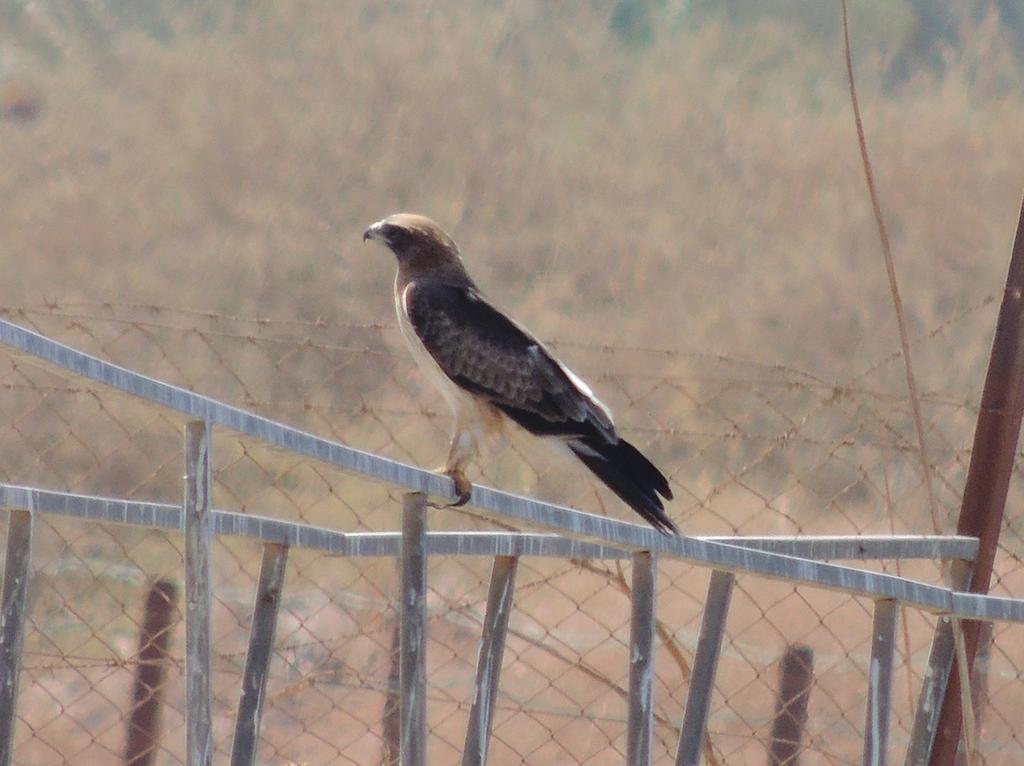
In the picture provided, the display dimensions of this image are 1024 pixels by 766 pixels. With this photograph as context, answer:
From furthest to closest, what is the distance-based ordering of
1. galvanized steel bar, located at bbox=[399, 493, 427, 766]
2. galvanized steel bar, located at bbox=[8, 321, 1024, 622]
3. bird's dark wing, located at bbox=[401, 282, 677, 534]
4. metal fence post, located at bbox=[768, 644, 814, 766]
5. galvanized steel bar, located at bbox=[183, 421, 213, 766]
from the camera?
metal fence post, located at bbox=[768, 644, 814, 766]
bird's dark wing, located at bbox=[401, 282, 677, 534]
galvanized steel bar, located at bbox=[399, 493, 427, 766]
galvanized steel bar, located at bbox=[183, 421, 213, 766]
galvanized steel bar, located at bbox=[8, 321, 1024, 622]

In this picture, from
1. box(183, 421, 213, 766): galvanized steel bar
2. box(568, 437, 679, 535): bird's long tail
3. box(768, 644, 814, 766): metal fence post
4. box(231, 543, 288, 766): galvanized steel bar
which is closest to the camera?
box(183, 421, 213, 766): galvanized steel bar

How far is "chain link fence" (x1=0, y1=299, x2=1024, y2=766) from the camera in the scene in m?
4.48

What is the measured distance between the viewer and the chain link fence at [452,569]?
4479 mm

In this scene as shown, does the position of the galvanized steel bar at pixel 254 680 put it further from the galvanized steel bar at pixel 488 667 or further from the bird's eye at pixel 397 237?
the bird's eye at pixel 397 237

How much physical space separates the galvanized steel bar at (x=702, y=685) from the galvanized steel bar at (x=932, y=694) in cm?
60

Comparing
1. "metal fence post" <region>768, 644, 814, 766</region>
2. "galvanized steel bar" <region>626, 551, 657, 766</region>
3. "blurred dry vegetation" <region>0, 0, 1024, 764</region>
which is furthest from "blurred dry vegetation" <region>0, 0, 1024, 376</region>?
"galvanized steel bar" <region>626, 551, 657, 766</region>

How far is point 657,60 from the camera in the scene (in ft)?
78.9

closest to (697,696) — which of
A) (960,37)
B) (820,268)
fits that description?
(820,268)

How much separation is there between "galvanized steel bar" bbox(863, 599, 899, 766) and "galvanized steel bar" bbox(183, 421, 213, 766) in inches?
49.1

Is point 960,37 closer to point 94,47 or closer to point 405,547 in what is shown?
point 94,47

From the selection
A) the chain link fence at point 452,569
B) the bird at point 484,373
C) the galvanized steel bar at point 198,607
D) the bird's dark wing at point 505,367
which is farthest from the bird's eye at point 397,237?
the galvanized steel bar at point 198,607

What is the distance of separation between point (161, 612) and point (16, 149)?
16987 mm

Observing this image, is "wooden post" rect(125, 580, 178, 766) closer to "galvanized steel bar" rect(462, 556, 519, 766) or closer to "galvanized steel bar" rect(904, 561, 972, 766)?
"galvanized steel bar" rect(462, 556, 519, 766)

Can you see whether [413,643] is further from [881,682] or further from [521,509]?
[881,682]
